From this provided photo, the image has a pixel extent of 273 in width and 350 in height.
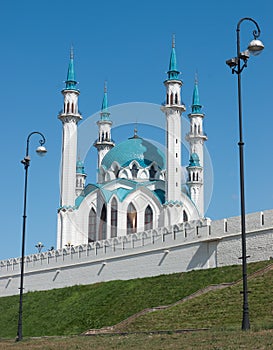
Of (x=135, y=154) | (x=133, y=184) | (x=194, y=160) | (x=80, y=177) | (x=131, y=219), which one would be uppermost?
(x=80, y=177)

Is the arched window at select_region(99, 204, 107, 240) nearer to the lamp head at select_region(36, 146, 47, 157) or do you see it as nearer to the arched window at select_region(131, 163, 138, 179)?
the arched window at select_region(131, 163, 138, 179)

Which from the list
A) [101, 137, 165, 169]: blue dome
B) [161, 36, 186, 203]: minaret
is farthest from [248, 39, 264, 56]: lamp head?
[101, 137, 165, 169]: blue dome

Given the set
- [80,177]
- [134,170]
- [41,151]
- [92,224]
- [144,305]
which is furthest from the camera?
[80,177]

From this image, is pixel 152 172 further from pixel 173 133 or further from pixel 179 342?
pixel 179 342

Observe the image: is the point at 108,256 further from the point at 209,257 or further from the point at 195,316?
the point at 195,316

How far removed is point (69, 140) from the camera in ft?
188

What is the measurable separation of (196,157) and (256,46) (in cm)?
4610

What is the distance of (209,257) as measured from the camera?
33.3 meters

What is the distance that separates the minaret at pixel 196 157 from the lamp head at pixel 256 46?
149 feet

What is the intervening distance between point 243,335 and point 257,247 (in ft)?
50.6

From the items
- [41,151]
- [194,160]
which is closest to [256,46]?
[41,151]

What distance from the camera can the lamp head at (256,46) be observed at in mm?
17609

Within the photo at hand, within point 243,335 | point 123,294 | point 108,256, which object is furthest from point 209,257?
point 243,335

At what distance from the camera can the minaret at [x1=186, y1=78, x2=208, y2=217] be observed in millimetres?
63250
